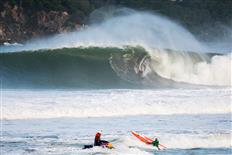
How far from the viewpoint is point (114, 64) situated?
118 feet

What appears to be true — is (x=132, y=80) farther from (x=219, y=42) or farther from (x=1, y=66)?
(x=219, y=42)

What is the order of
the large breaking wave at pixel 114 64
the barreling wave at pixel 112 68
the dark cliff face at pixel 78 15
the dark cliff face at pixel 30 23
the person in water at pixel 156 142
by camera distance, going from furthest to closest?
the dark cliff face at pixel 78 15, the dark cliff face at pixel 30 23, the large breaking wave at pixel 114 64, the barreling wave at pixel 112 68, the person in water at pixel 156 142

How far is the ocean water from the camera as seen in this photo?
63.9ft

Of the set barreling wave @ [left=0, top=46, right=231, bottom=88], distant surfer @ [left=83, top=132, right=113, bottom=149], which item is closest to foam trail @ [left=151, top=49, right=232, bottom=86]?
barreling wave @ [left=0, top=46, right=231, bottom=88]

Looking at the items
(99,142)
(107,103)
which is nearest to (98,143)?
(99,142)

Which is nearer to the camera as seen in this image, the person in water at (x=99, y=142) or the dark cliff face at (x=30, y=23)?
the person in water at (x=99, y=142)

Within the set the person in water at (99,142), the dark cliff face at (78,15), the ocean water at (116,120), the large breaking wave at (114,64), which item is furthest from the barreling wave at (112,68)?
the dark cliff face at (78,15)

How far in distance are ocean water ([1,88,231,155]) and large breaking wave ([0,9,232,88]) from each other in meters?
2.90

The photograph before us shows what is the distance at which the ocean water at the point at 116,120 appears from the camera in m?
19.5

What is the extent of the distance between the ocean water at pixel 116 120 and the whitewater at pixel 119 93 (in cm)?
2

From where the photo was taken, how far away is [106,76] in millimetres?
33594

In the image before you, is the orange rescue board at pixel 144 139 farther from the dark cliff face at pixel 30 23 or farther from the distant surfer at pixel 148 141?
the dark cliff face at pixel 30 23

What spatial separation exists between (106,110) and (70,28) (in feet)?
136

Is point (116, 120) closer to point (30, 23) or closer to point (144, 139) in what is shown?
point (144, 139)
